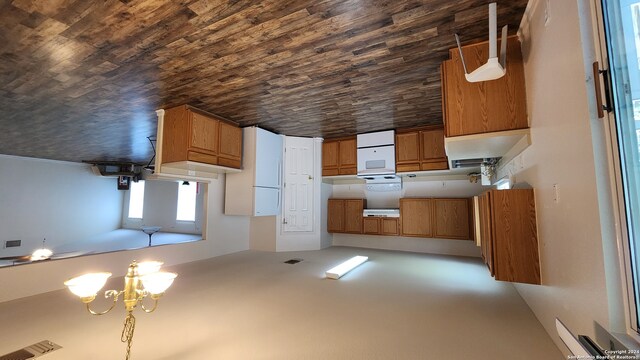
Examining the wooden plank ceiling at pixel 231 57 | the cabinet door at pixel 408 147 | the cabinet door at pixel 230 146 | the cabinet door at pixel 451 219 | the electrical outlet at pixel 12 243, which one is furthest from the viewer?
the electrical outlet at pixel 12 243

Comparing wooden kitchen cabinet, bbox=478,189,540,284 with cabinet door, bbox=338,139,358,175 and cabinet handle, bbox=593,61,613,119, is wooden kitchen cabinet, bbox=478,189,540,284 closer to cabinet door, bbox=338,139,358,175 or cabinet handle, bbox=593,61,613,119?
cabinet handle, bbox=593,61,613,119

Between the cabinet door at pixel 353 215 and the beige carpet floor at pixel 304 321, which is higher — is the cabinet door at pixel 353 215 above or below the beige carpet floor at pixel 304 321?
above

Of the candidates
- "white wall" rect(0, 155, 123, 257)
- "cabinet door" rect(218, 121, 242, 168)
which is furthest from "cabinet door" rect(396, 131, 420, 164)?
"white wall" rect(0, 155, 123, 257)

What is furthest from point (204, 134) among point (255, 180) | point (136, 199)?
point (136, 199)

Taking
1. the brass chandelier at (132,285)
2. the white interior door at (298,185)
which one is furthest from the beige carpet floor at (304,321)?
the white interior door at (298,185)

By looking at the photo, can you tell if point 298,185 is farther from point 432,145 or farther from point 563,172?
point 563,172

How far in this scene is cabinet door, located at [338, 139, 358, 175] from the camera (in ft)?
17.1

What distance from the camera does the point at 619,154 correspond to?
1.02 meters

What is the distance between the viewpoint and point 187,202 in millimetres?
7961

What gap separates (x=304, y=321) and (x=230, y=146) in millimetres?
3048

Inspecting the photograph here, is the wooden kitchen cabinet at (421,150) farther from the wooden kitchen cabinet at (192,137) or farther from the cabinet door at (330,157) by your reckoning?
the wooden kitchen cabinet at (192,137)

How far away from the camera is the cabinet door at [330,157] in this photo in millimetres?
5395

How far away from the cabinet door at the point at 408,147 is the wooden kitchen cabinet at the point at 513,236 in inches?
109

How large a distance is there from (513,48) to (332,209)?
4.17m
